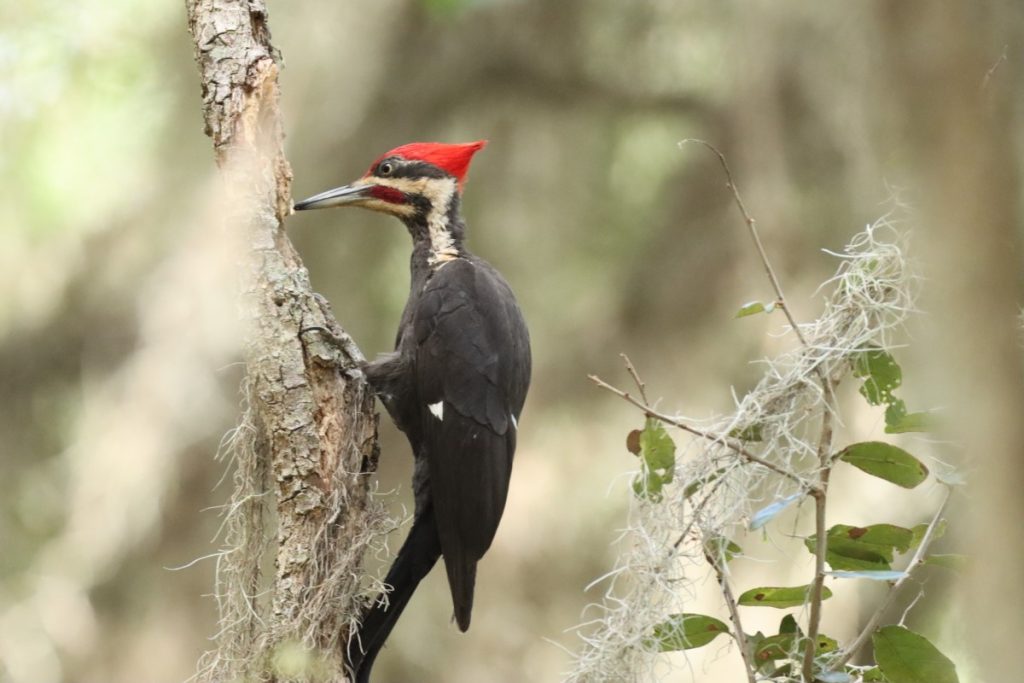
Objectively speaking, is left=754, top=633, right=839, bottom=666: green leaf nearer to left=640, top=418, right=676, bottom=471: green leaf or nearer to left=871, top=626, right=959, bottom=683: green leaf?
left=871, top=626, right=959, bottom=683: green leaf

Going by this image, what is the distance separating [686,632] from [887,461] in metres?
0.37

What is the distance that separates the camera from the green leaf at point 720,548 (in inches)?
60.1

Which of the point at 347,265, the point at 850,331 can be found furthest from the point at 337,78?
the point at 850,331

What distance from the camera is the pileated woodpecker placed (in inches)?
95.3

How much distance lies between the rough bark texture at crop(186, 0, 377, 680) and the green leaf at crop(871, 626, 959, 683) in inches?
39.0

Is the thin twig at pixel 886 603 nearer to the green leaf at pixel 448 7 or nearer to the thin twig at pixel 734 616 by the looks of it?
the thin twig at pixel 734 616

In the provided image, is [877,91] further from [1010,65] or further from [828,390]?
[828,390]

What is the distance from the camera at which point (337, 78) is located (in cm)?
356

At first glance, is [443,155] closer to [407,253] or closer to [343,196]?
[343,196]

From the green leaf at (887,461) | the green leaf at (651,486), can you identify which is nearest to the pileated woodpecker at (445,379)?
the green leaf at (651,486)

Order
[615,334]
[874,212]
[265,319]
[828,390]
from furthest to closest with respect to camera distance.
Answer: [615,334]
[874,212]
[265,319]
[828,390]

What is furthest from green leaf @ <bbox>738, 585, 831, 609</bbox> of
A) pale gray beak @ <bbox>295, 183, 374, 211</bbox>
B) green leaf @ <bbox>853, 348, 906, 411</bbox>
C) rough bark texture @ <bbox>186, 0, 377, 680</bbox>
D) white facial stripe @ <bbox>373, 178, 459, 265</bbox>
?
pale gray beak @ <bbox>295, 183, 374, 211</bbox>

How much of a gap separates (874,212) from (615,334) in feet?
3.67

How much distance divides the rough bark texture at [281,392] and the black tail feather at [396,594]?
109mm
